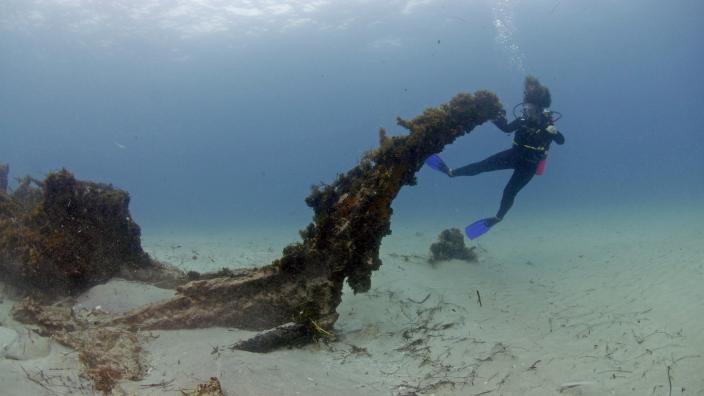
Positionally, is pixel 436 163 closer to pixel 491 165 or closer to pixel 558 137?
pixel 491 165

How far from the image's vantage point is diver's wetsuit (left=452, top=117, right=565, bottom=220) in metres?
10.3

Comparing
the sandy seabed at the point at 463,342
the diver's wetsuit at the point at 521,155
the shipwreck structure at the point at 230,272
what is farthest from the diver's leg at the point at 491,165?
the shipwreck structure at the point at 230,272

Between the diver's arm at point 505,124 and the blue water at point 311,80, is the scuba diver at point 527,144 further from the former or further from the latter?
the blue water at point 311,80

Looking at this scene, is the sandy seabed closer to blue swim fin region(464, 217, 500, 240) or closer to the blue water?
blue swim fin region(464, 217, 500, 240)

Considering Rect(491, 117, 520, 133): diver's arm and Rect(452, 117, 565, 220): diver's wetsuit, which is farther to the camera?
Rect(452, 117, 565, 220): diver's wetsuit

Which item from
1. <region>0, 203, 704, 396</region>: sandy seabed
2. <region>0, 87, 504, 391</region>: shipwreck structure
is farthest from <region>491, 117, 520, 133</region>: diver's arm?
<region>0, 203, 704, 396</region>: sandy seabed

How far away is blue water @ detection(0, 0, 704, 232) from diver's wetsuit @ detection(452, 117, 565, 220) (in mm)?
19173

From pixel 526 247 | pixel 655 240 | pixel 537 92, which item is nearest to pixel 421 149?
pixel 537 92

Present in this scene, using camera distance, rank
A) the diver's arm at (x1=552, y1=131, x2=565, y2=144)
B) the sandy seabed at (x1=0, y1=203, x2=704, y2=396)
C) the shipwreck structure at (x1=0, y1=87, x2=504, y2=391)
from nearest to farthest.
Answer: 1. the sandy seabed at (x1=0, y1=203, x2=704, y2=396)
2. the shipwreck structure at (x1=0, y1=87, x2=504, y2=391)
3. the diver's arm at (x1=552, y1=131, x2=565, y2=144)

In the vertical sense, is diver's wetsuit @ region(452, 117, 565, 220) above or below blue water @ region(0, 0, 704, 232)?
below

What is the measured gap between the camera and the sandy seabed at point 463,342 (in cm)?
405

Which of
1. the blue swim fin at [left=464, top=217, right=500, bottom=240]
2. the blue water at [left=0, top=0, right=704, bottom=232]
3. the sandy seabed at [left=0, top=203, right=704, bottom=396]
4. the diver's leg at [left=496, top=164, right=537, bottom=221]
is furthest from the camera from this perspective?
the blue water at [left=0, top=0, right=704, bottom=232]

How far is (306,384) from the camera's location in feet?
13.7

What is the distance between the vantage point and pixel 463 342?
5836 mm
